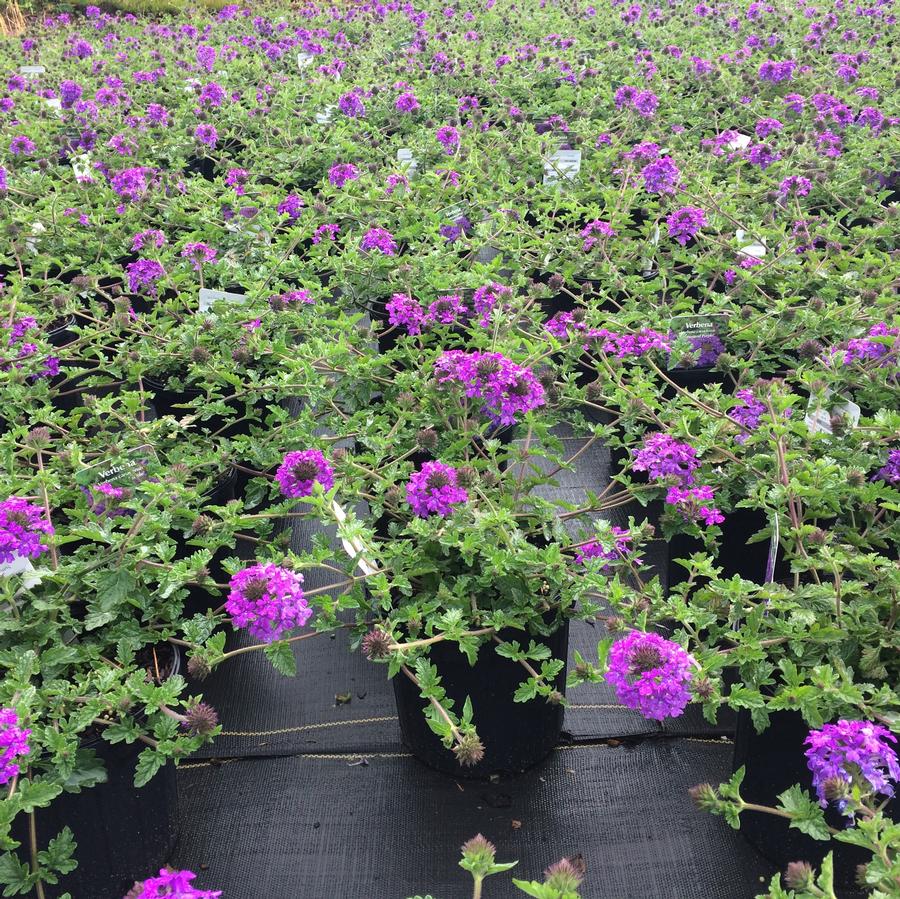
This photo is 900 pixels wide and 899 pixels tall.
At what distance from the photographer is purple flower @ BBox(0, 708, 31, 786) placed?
1274 mm

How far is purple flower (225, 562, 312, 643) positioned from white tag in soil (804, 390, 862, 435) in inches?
51.5

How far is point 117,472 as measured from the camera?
1.95m

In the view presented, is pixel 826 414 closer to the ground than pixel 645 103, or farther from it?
closer to the ground

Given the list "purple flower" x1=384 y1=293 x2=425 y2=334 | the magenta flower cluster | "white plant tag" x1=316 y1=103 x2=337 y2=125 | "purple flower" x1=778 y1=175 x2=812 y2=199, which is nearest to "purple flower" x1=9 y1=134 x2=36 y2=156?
"white plant tag" x1=316 y1=103 x2=337 y2=125

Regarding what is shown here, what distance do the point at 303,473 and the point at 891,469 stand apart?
1.34 m

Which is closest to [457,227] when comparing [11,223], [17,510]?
[11,223]

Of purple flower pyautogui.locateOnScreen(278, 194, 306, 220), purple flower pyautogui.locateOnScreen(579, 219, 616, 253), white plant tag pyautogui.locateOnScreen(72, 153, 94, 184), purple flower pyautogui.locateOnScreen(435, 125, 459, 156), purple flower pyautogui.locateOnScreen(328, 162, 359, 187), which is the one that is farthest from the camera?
purple flower pyautogui.locateOnScreen(435, 125, 459, 156)

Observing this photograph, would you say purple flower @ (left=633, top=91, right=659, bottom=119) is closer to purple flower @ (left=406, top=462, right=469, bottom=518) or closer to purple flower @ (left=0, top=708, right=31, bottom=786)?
purple flower @ (left=406, top=462, right=469, bottom=518)

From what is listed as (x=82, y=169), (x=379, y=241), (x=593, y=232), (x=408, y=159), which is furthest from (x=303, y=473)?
(x=82, y=169)

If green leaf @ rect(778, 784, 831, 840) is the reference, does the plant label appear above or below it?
above

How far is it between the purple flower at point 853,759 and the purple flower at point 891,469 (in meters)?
0.80

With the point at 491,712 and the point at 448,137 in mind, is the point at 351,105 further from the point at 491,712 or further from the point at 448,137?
the point at 491,712

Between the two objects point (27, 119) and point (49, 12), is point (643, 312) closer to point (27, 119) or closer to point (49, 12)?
point (27, 119)

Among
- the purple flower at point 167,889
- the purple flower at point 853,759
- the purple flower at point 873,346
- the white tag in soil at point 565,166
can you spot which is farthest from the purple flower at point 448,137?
the purple flower at point 167,889
